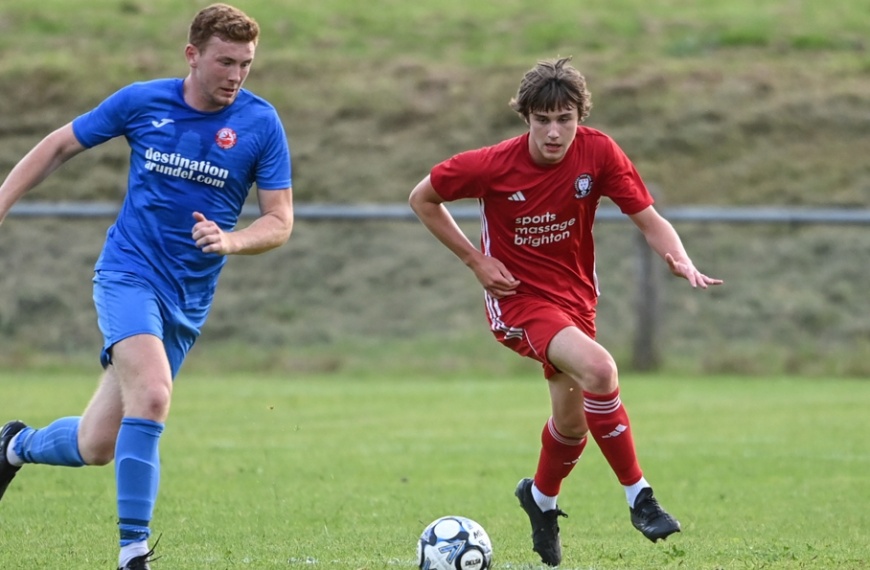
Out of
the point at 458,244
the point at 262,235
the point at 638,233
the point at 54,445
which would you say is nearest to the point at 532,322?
the point at 458,244

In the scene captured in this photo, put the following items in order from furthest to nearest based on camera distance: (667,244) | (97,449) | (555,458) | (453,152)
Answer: (453,152) → (555,458) → (667,244) → (97,449)

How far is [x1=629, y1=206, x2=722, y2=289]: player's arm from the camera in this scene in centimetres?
632

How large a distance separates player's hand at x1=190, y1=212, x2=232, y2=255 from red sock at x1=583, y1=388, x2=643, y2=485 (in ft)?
5.76

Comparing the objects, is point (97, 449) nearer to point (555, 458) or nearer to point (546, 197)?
point (555, 458)

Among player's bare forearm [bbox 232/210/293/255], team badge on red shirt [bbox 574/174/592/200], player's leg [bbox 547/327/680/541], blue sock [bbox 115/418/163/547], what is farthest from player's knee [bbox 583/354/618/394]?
blue sock [bbox 115/418/163/547]

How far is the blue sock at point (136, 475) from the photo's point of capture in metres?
5.68

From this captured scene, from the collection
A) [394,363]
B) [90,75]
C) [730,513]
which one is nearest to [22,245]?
[394,363]

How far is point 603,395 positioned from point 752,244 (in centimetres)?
1519

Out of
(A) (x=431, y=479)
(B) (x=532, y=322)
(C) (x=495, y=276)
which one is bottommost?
(A) (x=431, y=479)

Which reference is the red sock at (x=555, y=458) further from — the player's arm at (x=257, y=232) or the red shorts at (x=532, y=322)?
the player's arm at (x=257, y=232)

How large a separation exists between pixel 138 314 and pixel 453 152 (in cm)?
2051

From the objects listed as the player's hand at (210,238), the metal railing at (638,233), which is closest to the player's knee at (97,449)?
the player's hand at (210,238)

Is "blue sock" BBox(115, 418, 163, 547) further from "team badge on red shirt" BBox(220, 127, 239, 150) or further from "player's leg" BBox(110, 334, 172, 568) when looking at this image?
"team badge on red shirt" BBox(220, 127, 239, 150)

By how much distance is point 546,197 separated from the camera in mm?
6719
